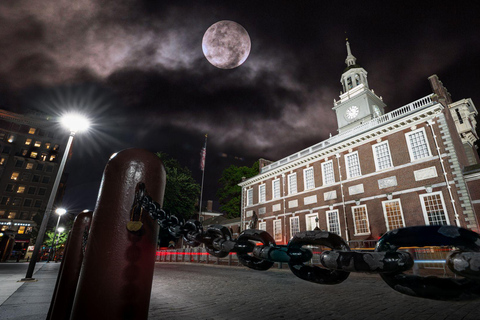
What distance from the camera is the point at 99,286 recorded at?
4.96 ft

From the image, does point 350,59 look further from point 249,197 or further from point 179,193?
point 179,193

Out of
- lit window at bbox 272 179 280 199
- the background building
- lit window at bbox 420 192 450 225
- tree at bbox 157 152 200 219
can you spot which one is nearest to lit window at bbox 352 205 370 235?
lit window at bbox 420 192 450 225

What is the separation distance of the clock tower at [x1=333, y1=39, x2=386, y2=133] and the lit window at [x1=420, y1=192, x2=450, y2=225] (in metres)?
16.3

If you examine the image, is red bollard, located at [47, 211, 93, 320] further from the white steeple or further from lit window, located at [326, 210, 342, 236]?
the white steeple

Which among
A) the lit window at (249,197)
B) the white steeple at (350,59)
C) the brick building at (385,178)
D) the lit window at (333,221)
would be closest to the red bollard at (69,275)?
the brick building at (385,178)

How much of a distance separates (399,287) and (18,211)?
6991 centimetres

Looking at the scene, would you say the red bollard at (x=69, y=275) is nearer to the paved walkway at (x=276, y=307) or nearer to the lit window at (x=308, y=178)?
the paved walkway at (x=276, y=307)

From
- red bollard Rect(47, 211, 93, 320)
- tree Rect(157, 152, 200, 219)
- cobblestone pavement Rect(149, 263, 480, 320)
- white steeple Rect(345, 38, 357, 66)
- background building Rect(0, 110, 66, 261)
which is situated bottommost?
cobblestone pavement Rect(149, 263, 480, 320)

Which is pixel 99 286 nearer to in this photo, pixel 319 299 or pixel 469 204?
pixel 319 299

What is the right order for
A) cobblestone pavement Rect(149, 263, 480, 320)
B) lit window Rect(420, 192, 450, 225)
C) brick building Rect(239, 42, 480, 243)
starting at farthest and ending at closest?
brick building Rect(239, 42, 480, 243), lit window Rect(420, 192, 450, 225), cobblestone pavement Rect(149, 263, 480, 320)

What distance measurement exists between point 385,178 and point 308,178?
7.35 meters

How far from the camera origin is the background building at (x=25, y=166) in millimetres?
48938

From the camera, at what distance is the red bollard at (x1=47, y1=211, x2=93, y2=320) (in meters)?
2.40

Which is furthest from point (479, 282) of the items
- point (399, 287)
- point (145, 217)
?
point (145, 217)
